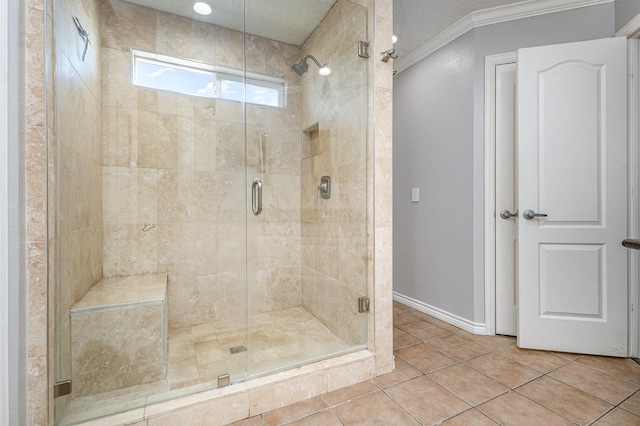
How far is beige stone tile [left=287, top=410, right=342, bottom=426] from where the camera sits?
4.03ft

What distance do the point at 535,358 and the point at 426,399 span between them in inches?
37.3

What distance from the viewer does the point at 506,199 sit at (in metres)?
2.14

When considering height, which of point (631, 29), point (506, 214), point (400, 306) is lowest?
point (400, 306)

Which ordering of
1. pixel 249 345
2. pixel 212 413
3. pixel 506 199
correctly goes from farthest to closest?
pixel 506 199, pixel 249 345, pixel 212 413

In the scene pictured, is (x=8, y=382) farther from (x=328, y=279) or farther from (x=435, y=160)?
(x=435, y=160)

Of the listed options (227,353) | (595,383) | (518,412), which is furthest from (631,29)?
(227,353)

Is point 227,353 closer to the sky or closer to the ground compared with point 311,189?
closer to the ground

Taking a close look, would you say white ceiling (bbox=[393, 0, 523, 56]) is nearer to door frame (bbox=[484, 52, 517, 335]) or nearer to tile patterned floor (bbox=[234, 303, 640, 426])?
door frame (bbox=[484, 52, 517, 335])

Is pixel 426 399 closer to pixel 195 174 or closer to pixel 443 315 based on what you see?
pixel 443 315

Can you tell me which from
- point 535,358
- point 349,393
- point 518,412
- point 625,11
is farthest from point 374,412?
point 625,11

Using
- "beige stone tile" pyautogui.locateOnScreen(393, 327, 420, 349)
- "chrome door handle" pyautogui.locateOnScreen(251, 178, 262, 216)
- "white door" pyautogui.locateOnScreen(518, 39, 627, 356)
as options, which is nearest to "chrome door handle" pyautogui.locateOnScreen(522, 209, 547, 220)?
"white door" pyautogui.locateOnScreen(518, 39, 627, 356)

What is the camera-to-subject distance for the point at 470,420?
125 cm

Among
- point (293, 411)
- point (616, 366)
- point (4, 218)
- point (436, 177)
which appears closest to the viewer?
point (4, 218)

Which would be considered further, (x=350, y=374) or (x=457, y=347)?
(x=457, y=347)
